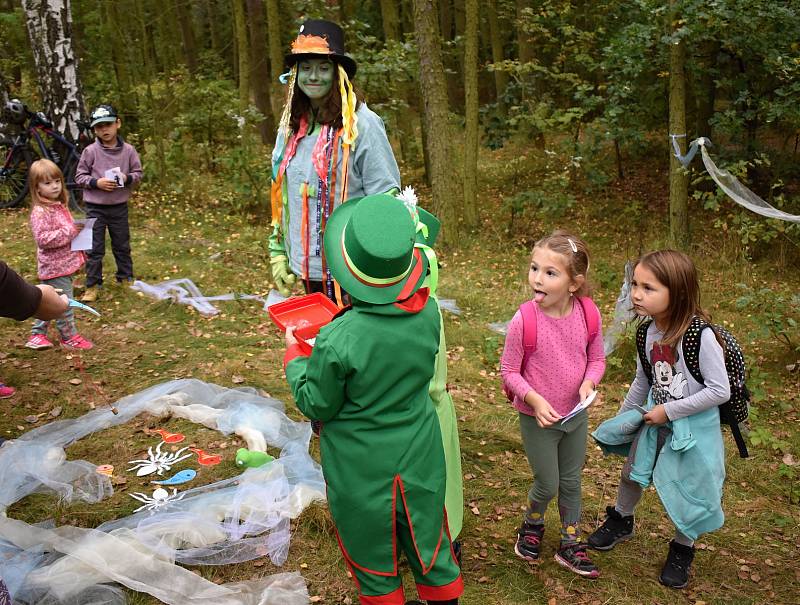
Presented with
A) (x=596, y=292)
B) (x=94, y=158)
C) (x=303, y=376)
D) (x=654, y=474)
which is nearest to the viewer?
(x=303, y=376)

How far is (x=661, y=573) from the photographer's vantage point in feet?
10.9

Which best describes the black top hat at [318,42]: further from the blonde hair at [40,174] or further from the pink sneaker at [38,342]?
the pink sneaker at [38,342]

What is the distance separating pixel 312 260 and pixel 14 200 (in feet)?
25.0

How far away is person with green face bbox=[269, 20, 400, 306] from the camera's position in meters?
3.41

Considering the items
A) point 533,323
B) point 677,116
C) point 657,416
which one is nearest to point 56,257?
point 533,323

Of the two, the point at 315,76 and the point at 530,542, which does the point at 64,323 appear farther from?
the point at 530,542

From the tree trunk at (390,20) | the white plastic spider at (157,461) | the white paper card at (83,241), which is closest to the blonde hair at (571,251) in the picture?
the white plastic spider at (157,461)

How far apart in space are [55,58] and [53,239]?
13.8ft

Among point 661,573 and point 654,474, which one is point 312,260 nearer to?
point 654,474

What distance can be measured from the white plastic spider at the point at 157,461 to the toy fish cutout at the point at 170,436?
0.10m

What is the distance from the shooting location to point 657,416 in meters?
3.09

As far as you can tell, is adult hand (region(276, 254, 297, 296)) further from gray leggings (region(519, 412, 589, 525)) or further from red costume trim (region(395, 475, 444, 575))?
red costume trim (region(395, 475, 444, 575))

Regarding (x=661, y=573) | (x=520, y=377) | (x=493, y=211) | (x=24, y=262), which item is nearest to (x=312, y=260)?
(x=520, y=377)

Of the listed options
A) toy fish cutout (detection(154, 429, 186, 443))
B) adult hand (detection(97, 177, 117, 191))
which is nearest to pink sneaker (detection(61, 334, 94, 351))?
adult hand (detection(97, 177, 117, 191))
